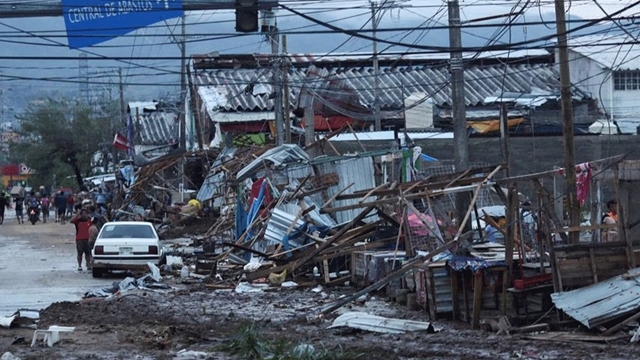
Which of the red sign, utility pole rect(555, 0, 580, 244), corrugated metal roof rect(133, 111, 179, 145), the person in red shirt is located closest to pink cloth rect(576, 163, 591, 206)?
utility pole rect(555, 0, 580, 244)

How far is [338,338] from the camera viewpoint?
51.9 ft

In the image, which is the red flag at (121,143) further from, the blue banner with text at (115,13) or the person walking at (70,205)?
the blue banner with text at (115,13)

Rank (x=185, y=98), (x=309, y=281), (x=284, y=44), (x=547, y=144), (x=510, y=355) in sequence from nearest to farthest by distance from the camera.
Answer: (x=510, y=355) < (x=309, y=281) < (x=284, y=44) < (x=547, y=144) < (x=185, y=98)

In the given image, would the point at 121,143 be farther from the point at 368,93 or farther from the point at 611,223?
the point at 611,223

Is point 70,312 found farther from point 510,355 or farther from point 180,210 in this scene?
point 180,210

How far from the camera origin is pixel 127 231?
2848 centimetres

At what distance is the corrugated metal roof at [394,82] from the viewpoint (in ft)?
156

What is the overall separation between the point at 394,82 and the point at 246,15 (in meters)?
35.0

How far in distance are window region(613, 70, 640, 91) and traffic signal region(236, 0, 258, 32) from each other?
34915mm

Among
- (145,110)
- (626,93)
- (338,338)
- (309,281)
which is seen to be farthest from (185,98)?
(338,338)

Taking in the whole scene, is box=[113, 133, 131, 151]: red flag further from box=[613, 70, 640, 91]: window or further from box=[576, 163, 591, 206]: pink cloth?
box=[576, 163, 591, 206]: pink cloth

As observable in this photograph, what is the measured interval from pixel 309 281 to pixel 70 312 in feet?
22.0

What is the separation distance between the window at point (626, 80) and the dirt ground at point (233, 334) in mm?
29270

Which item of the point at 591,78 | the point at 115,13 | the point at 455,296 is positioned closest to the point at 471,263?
the point at 455,296
